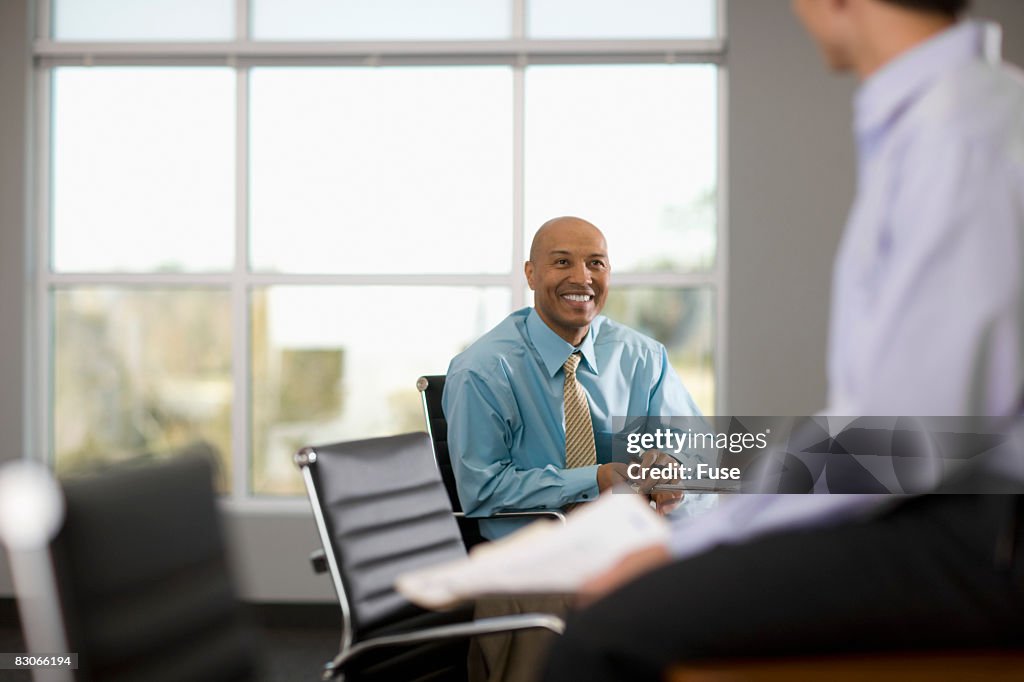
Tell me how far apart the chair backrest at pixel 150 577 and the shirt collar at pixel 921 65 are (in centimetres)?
103

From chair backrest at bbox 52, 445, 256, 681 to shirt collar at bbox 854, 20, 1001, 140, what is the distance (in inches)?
40.6

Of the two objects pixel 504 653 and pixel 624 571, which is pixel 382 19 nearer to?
pixel 504 653

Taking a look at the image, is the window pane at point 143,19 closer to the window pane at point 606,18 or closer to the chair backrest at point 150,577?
the window pane at point 606,18

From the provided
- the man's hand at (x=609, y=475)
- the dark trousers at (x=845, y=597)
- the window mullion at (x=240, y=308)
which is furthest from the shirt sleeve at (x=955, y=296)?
the window mullion at (x=240, y=308)

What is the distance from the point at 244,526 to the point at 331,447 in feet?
9.45

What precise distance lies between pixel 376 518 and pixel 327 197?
9.70 ft

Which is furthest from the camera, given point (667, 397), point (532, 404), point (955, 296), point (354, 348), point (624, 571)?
point (354, 348)

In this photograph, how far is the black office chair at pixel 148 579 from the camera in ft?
3.95

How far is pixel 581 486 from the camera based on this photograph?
2777mm

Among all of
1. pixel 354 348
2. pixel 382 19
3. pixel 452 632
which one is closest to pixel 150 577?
pixel 452 632

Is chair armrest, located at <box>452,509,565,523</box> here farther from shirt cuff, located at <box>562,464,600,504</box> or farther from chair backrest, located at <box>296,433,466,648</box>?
chair backrest, located at <box>296,433,466,648</box>

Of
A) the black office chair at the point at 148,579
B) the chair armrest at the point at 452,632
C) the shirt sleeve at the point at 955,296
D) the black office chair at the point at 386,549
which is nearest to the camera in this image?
the shirt sleeve at the point at 955,296

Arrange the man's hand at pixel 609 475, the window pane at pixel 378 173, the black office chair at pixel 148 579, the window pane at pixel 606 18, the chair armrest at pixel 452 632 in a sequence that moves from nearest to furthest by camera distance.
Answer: the black office chair at pixel 148 579, the chair armrest at pixel 452 632, the man's hand at pixel 609 475, the window pane at pixel 606 18, the window pane at pixel 378 173

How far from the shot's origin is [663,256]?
468cm
